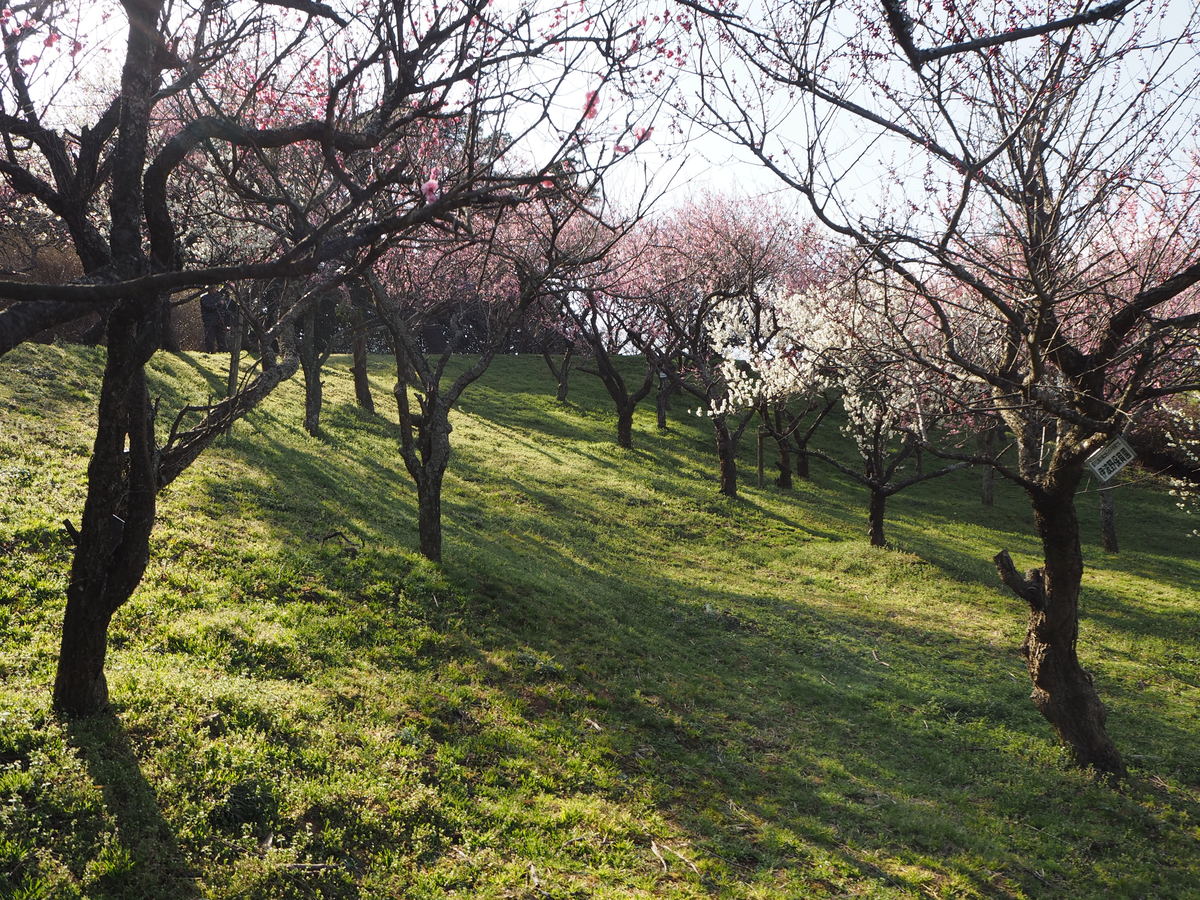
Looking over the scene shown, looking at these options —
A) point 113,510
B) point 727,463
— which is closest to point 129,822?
point 113,510

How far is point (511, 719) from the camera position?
930 centimetres

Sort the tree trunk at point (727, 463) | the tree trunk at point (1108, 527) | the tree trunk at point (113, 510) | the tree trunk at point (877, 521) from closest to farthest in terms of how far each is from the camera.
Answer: the tree trunk at point (113, 510) < the tree trunk at point (877, 521) < the tree trunk at point (1108, 527) < the tree trunk at point (727, 463)

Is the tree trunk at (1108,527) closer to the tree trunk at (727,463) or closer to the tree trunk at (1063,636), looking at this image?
the tree trunk at (727,463)

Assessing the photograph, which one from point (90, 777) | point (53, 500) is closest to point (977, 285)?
point (90, 777)

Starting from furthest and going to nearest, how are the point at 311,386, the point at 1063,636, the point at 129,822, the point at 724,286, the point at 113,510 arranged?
the point at 724,286 → the point at 311,386 → the point at 1063,636 → the point at 113,510 → the point at 129,822

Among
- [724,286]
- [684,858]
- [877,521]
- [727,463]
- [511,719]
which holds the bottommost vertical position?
[684,858]

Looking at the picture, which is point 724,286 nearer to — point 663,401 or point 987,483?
point 663,401

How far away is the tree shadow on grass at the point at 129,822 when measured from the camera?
17.9 feet

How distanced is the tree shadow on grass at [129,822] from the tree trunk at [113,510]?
0.39 m

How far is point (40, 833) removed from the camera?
5.59 metres

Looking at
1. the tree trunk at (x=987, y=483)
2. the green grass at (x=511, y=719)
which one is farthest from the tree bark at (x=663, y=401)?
the green grass at (x=511, y=719)

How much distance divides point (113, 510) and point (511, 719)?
192 inches

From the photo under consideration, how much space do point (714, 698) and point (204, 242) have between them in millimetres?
18710

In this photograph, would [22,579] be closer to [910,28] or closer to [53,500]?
[53,500]
